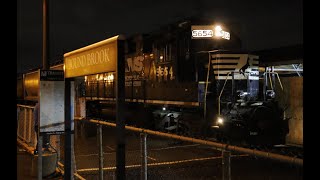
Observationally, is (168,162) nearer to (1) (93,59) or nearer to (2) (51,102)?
(2) (51,102)

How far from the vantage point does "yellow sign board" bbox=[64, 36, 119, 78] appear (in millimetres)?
4918

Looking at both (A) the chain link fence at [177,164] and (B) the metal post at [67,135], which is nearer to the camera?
(B) the metal post at [67,135]

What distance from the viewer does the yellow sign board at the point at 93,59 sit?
4.92 meters

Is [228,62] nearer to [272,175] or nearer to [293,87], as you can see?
[293,87]

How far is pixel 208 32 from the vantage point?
14.3m

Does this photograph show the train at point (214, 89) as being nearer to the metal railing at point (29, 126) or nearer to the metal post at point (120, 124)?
the metal railing at point (29, 126)

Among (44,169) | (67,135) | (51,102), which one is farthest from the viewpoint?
(44,169)

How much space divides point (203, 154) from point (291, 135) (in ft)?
13.6

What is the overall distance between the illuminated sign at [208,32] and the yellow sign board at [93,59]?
25.4 feet

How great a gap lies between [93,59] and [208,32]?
30.3 feet

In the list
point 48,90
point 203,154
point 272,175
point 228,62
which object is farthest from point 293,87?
point 48,90

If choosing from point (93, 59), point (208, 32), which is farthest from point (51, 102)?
point (208, 32)

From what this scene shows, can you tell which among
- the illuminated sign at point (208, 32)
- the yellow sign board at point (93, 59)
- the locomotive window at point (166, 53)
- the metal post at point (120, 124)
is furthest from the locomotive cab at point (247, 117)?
the metal post at point (120, 124)

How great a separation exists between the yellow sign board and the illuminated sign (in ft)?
25.4
